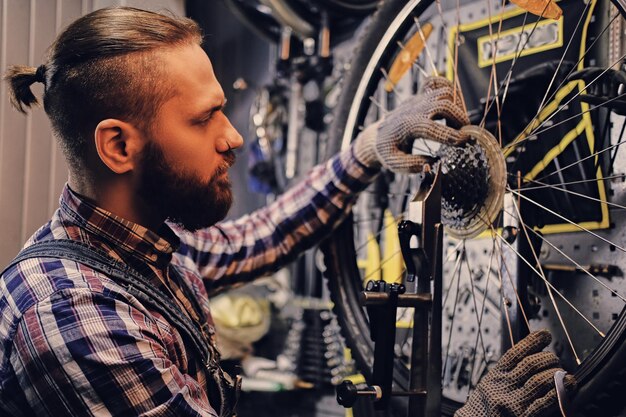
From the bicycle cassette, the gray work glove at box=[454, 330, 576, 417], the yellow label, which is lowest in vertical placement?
the gray work glove at box=[454, 330, 576, 417]

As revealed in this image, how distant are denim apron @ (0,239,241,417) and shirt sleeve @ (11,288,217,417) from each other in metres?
0.08

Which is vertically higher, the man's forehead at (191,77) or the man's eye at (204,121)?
the man's forehead at (191,77)

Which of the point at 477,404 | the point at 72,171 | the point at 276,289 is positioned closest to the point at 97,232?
the point at 72,171

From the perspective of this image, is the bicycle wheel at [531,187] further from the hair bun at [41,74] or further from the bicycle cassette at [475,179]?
the hair bun at [41,74]

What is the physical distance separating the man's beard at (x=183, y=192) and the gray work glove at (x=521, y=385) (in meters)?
0.57

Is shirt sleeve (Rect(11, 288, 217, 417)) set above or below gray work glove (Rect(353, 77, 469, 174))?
below

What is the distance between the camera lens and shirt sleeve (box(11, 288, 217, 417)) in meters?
1.04

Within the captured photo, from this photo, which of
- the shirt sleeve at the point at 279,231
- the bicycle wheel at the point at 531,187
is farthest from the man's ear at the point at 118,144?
the bicycle wheel at the point at 531,187

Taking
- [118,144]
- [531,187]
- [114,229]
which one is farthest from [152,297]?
[531,187]

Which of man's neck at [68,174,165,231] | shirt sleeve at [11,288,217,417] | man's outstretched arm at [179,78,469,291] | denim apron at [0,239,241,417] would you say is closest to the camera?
shirt sleeve at [11,288,217,417]

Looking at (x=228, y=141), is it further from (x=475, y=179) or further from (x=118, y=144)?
(x=475, y=179)

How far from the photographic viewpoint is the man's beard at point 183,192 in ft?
4.16

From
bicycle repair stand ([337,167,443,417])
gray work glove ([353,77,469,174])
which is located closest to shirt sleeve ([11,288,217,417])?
bicycle repair stand ([337,167,443,417])

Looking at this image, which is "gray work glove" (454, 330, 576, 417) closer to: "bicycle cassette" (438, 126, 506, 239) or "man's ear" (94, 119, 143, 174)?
"bicycle cassette" (438, 126, 506, 239)
